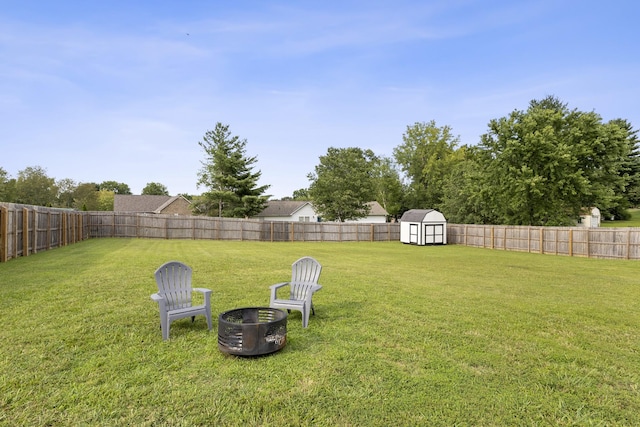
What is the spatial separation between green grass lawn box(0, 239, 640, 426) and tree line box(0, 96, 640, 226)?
75.7ft

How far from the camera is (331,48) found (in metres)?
17.8

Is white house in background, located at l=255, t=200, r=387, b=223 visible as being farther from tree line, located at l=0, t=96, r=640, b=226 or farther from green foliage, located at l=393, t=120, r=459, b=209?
green foliage, located at l=393, t=120, r=459, b=209

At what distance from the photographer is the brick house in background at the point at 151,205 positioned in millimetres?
47644

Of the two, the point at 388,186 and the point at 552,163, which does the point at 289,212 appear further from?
the point at 552,163

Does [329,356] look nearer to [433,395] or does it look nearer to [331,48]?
[433,395]

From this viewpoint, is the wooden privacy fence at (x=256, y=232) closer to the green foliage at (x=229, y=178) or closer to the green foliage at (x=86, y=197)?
the green foliage at (x=229, y=178)

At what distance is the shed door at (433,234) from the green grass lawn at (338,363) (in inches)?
762

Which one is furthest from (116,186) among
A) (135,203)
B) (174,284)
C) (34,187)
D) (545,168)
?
(174,284)

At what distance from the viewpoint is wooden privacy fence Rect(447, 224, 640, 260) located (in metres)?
17.7

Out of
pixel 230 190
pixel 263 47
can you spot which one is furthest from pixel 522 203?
pixel 230 190

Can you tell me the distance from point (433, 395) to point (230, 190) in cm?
3686

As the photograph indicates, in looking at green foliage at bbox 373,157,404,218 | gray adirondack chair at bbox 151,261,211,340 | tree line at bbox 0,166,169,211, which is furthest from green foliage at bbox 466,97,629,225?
tree line at bbox 0,166,169,211

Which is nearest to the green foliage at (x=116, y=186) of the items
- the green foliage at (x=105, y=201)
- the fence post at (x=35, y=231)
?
the green foliage at (x=105, y=201)

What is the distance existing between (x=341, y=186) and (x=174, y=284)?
4053 centimetres
